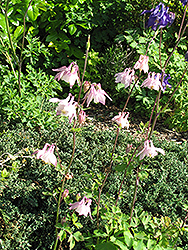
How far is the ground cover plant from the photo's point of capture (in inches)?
65.4

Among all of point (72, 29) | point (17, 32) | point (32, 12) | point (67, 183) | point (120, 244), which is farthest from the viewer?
point (72, 29)

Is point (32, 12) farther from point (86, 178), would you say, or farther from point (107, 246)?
point (107, 246)

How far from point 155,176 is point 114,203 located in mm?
798

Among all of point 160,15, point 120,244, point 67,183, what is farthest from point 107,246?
point 160,15

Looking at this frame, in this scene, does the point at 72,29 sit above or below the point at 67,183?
above

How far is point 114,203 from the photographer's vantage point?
6.51 ft

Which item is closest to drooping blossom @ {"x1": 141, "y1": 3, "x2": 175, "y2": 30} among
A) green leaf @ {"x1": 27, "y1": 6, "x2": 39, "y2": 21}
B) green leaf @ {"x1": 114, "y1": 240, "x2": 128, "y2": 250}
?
green leaf @ {"x1": 114, "y1": 240, "x2": 128, "y2": 250}

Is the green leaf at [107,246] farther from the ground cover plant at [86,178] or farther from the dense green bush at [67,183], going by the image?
the dense green bush at [67,183]

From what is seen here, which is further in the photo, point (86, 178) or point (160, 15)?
point (86, 178)

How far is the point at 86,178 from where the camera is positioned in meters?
2.36

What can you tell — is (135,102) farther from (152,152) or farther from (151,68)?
(152,152)

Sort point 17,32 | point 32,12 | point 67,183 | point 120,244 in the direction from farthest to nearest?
point 17,32
point 32,12
point 67,183
point 120,244

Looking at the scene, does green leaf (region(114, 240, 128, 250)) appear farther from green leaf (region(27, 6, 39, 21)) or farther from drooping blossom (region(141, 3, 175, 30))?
green leaf (region(27, 6, 39, 21))

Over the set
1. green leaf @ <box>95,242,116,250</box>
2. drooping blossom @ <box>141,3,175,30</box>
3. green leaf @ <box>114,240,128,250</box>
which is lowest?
green leaf @ <box>95,242,116,250</box>
